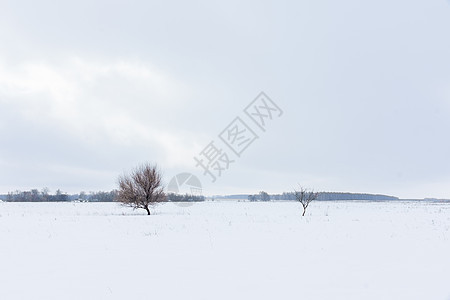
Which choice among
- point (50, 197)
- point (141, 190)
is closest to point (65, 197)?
point (50, 197)

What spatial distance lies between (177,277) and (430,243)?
37.4 ft

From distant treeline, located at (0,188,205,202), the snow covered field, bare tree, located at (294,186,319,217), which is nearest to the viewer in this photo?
the snow covered field

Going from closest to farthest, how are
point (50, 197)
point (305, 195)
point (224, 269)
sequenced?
point (224, 269) < point (305, 195) < point (50, 197)

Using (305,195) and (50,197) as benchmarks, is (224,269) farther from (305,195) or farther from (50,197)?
(50,197)

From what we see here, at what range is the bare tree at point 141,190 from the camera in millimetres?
34938

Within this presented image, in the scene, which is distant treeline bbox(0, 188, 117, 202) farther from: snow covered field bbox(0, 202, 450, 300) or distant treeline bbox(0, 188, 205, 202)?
snow covered field bbox(0, 202, 450, 300)

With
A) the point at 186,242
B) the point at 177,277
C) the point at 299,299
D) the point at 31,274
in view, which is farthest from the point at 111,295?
the point at 186,242

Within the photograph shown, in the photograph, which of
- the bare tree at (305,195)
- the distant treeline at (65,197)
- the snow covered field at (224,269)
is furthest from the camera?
the distant treeline at (65,197)

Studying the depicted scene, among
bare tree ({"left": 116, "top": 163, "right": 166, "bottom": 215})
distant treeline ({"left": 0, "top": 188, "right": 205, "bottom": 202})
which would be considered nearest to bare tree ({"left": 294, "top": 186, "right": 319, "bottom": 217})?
bare tree ({"left": 116, "top": 163, "right": 166, "bottom": 215})

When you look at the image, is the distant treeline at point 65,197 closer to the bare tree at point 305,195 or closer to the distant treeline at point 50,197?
the distant treeline at point 50,197

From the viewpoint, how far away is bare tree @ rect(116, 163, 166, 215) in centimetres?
3494

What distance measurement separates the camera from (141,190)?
3522cm

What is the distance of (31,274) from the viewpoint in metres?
7.85

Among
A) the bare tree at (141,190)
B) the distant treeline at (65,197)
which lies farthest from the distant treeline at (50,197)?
the bare tree at (141,190)
